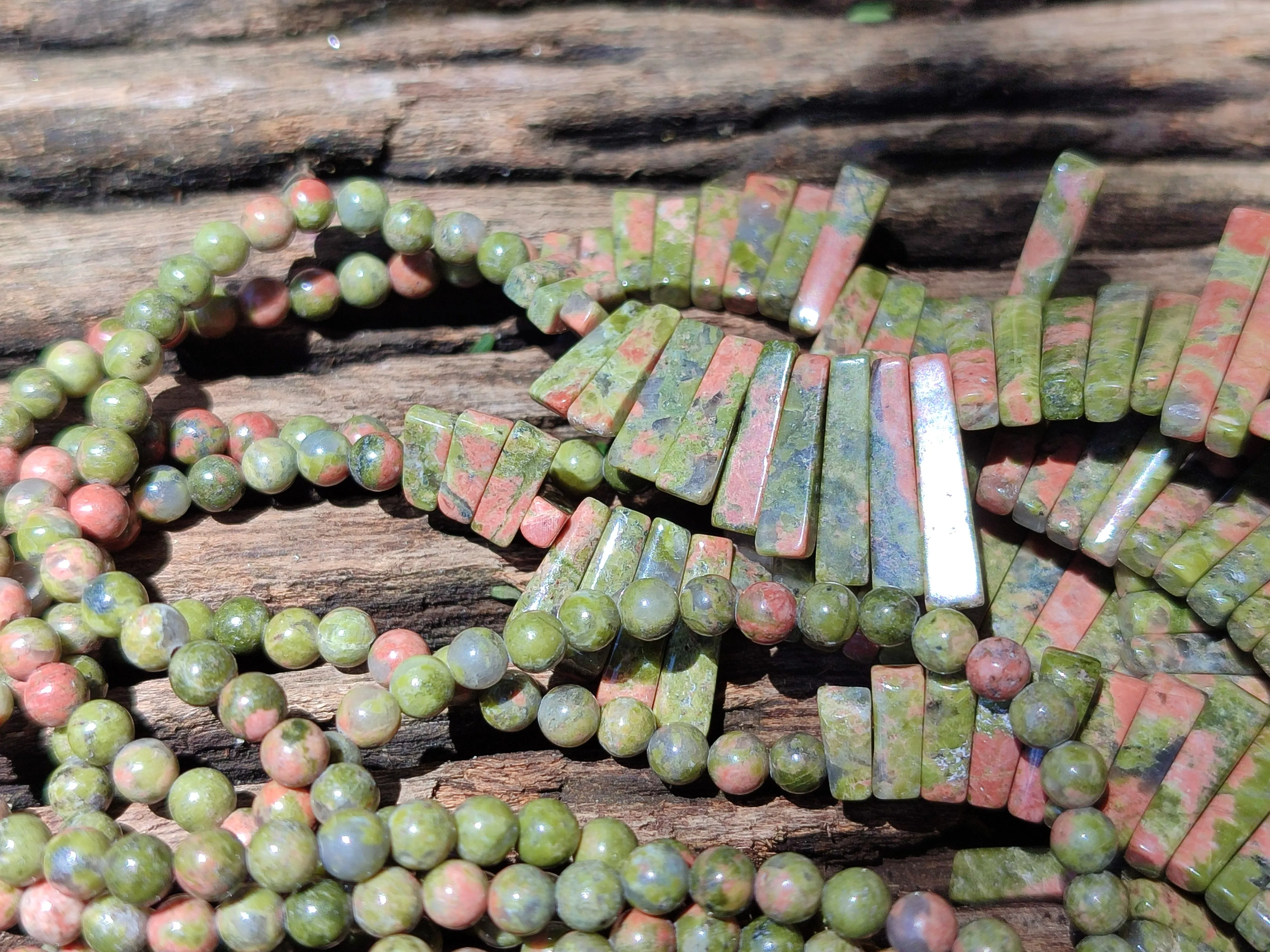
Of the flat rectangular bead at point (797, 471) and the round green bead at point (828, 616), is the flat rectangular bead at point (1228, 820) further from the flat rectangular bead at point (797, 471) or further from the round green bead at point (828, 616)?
the flat rectangular bead at point (797, 471)

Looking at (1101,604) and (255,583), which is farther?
(255,583)

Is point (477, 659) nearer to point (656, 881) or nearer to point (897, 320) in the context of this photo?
point (656, 881)

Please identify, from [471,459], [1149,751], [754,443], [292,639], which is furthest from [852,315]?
[292,639]

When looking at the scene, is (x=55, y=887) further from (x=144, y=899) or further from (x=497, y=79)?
(x=497, y=79)

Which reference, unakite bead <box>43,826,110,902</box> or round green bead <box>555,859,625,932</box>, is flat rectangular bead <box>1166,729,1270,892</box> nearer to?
round green bead <box>555,859,625,932</box>

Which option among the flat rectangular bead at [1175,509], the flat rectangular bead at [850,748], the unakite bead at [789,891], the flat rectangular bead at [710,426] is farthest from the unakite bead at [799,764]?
the flat rectangular bead at [1175,509]

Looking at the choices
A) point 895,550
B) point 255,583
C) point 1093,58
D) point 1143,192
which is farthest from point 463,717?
point 1093,58

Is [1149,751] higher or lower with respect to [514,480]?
lower
